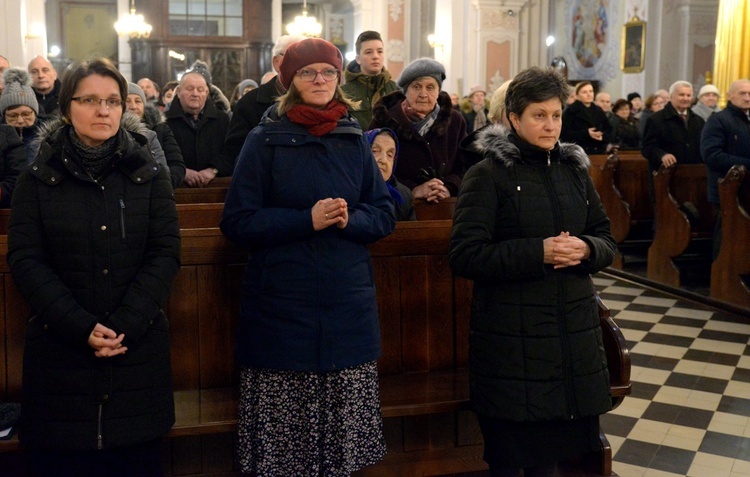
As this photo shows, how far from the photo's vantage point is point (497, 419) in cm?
279

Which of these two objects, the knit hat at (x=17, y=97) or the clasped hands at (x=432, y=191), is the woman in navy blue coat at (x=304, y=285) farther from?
the knit hat at (x=17, y=97)

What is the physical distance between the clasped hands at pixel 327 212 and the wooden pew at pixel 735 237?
4559 millimetres

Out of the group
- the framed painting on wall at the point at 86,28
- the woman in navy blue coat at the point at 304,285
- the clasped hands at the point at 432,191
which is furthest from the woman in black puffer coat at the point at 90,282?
the framed painting on wall at the point at 86,28

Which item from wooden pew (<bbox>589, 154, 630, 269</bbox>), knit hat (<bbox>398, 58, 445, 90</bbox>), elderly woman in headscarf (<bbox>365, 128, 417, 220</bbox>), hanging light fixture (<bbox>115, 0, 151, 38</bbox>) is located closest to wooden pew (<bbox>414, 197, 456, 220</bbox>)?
elderly woman in headscarf (<bbox>365, 128, 417, 220</bbox>)

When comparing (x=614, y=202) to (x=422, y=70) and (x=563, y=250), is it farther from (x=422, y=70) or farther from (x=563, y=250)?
(x=563, y=250)

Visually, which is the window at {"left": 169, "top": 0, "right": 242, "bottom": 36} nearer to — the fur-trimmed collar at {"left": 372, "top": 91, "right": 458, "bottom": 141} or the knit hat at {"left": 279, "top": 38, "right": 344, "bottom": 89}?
the fur-trimmed collar at {"left": 372, "top": 91, "right": 458, "bottom": 141}

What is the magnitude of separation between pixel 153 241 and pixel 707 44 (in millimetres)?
13246

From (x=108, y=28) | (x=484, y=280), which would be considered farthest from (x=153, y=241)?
(x=108, y=28)

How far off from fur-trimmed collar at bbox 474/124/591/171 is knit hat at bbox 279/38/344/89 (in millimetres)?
554

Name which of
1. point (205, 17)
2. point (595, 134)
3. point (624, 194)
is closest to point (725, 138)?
point (624, 194)

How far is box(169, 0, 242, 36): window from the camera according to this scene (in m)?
22.9

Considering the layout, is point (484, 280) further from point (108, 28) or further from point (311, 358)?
point (108, 28)

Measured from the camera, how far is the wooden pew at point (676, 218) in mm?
7246

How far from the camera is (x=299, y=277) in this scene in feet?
8.78
